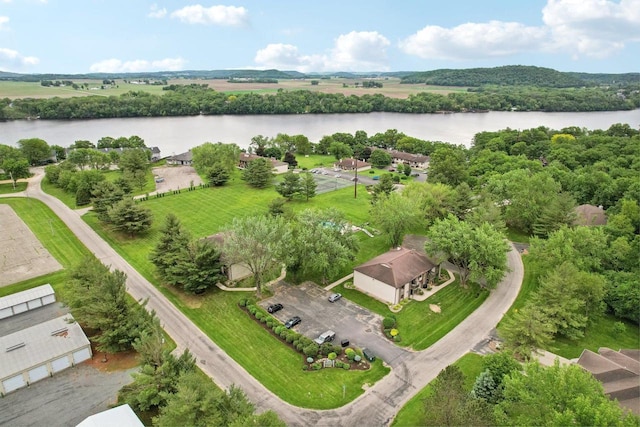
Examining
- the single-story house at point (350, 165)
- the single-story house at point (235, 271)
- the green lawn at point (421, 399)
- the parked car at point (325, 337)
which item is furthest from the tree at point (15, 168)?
the green lawn at point (421, 399)

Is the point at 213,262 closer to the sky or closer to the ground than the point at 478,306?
closer to the sky

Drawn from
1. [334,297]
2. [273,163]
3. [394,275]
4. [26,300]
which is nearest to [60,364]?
[26,300]

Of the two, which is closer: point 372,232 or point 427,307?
point 427,307

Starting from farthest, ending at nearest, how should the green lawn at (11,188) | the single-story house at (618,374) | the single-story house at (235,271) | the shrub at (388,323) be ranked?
the green lawn at (11,188) → the single-story house at (235,271) → the shrub at (388,323) → the single-story house at (618,374)

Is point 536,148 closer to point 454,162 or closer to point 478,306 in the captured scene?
point 454,162

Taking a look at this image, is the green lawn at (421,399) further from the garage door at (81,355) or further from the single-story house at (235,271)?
the garage door at (81,355)

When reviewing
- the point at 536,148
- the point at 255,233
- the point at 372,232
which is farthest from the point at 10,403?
the point at 536,148
